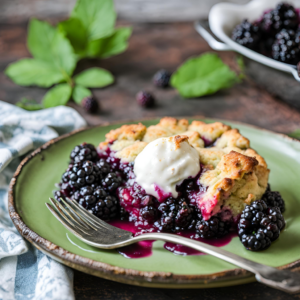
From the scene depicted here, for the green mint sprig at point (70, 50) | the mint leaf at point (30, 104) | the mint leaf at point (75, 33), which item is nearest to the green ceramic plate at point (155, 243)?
the mint leaf at point (30, 104)

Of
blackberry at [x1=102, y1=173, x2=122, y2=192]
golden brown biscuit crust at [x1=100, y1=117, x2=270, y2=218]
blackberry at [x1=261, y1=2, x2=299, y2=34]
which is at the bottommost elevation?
blackberry at [x1=102, y1=173, x2=122, y2=192]

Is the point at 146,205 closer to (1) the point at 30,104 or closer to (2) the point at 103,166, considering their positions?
(2) the point at 103,166

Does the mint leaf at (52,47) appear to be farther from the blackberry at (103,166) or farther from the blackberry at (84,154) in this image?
the blackberry at (103,166)

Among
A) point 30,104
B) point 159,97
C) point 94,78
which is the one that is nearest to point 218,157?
point 159,97

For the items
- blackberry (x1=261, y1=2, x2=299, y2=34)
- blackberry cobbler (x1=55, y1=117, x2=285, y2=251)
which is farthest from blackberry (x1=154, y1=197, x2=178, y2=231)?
blackberry (x1=261, y1=2, x2=299, y2=34)

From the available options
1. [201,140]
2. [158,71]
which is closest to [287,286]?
[201,140]

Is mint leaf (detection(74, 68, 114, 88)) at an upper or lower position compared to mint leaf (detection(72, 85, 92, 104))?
upper

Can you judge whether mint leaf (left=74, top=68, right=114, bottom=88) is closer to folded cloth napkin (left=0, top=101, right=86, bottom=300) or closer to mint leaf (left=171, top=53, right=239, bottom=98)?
mint leaf (left=171, top=53, right=239, bottom=98)
